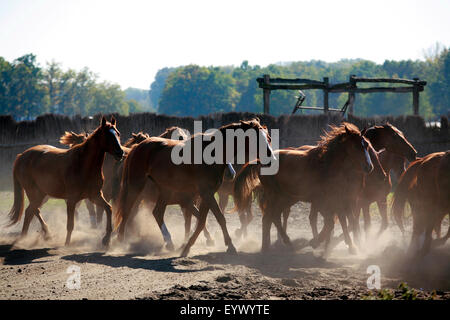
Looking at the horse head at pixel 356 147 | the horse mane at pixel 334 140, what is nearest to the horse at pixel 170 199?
the horse mane at pixel 334 140

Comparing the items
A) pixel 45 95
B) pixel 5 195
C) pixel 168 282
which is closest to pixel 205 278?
pixel 168 282

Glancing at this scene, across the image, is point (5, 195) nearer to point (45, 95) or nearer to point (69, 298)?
point (69, 298)

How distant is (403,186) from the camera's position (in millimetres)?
9664

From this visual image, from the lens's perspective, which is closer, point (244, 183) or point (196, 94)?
point (244, 183)

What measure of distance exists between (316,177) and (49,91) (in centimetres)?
9357

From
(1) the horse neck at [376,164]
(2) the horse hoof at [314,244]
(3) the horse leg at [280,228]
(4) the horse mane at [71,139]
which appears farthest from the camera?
(4) the horse mane at [71,139]

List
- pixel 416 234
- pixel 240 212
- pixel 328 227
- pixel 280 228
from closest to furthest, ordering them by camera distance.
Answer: pixel 416 234 < pixel 328 227 < pixel 280 228 < pixel 240 212

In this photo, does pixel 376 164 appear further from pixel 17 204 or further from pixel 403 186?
pixel 17 204

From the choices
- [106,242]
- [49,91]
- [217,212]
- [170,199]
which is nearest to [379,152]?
[217,212]

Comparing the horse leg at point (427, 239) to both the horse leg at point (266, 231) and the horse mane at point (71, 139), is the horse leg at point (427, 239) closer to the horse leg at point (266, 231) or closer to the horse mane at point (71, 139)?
the horse leg at point (266, 231)

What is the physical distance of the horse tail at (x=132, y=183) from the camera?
375 inches

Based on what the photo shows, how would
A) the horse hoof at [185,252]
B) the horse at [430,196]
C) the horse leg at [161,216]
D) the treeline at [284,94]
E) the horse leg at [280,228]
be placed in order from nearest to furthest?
the horse at [430,196]
the horse hoof at [185,252]
the horse leg at [280,228]
the horse leg at [161,216]
the treeline at [284,94]

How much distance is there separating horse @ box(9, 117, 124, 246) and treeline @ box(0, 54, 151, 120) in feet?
215

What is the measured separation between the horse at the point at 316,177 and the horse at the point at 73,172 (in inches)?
94.2
